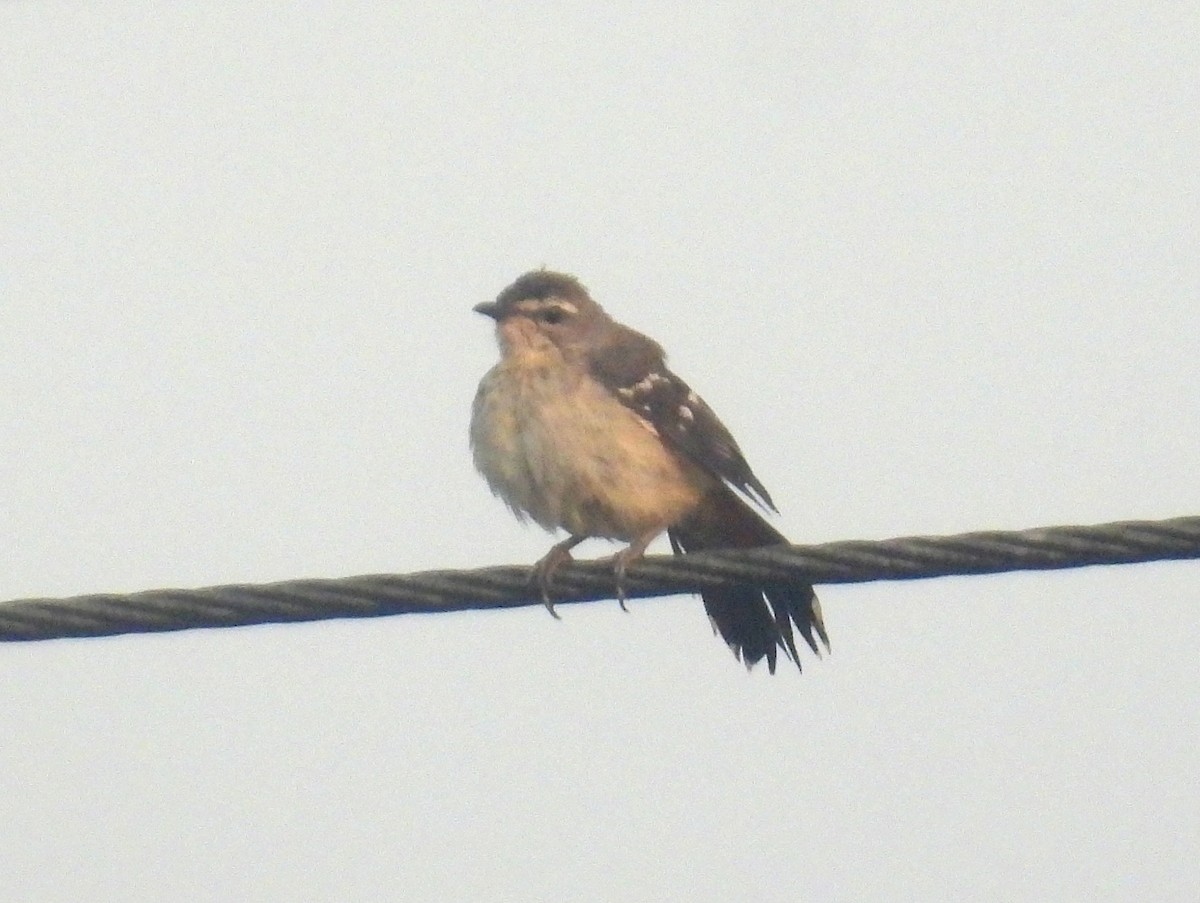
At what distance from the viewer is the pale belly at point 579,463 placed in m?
8.19

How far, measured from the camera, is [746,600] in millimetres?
8172

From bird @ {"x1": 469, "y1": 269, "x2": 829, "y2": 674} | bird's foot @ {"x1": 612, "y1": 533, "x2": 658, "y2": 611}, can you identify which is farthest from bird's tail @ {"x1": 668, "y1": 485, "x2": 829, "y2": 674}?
bird's foot @ {"x1": 612, "y1": 533, "x2": 658, "y2": 611}

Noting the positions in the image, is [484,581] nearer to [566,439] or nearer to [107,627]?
[107,627]

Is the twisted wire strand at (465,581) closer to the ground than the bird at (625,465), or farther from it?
closer to the ground

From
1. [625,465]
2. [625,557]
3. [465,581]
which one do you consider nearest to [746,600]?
[625,465]

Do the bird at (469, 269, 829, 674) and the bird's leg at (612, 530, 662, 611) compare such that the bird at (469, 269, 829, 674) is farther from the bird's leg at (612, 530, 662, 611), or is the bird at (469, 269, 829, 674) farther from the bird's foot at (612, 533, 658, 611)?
the bird's foot at (612, 533, 658, 611)

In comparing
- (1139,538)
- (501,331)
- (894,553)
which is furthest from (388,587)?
(501,331)

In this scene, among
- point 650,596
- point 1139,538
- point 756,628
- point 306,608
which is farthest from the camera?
point 756,628

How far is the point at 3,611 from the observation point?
582 cm

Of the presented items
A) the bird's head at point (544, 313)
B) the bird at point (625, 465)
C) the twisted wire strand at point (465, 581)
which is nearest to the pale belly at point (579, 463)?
the bird at point (625, 465)

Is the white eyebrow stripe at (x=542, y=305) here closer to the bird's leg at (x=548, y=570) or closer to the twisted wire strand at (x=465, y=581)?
the bird's leg at (x=548, y=570)

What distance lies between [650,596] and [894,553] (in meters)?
1.02

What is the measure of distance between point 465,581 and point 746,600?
2279mm

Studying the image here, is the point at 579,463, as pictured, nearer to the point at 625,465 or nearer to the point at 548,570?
the point at 625,465
